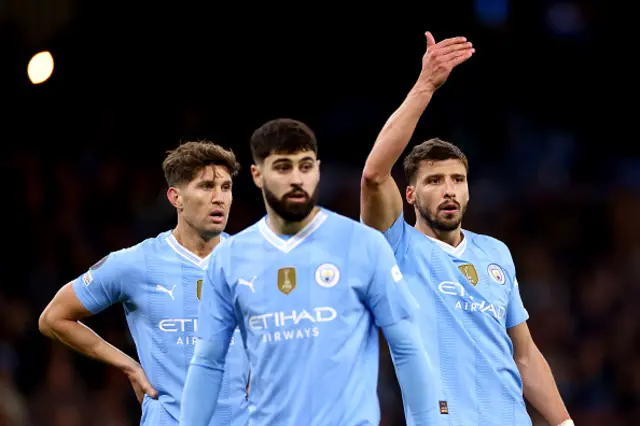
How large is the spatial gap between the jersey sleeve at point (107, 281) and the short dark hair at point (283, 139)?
1.79 m

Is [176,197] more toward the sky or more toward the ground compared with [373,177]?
more toward the sky

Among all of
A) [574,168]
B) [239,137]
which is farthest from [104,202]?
[574,168]

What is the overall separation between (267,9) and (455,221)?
8.56m

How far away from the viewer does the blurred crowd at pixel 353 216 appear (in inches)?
425

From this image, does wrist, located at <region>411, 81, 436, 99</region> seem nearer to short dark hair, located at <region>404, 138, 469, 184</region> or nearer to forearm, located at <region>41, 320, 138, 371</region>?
short dark hair, located at <region>404, 138, 469, 184</region>

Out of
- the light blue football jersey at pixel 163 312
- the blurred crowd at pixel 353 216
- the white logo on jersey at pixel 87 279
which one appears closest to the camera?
the light blue football jersey at pixel 163 312

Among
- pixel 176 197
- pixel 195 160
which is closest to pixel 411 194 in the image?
pixel 195 160

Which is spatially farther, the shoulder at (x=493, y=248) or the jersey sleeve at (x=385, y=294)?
the shoulder at (x=493, y=248)

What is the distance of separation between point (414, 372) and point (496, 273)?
171 cm

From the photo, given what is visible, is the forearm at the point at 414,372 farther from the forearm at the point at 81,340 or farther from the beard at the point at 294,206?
the forearm at the point at 81,340

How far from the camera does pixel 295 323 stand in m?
4.36

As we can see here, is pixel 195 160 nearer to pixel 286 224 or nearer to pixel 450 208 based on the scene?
pixel 450 208

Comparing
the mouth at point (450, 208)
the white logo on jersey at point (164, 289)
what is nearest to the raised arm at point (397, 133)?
the mouth at point (450, 208)

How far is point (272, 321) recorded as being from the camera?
4.39 m
